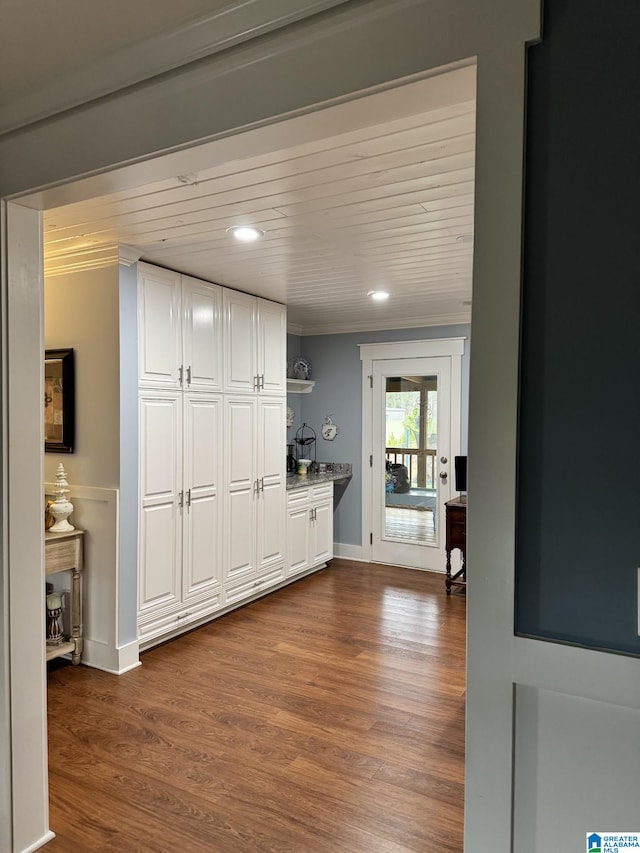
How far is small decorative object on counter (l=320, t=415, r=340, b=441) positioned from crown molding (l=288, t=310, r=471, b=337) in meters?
0.91

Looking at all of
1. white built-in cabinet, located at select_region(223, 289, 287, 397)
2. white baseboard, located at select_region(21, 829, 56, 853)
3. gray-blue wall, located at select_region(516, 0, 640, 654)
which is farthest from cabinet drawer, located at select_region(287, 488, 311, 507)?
gray-blue wall, located at select_region(516, 0, 640, 654)

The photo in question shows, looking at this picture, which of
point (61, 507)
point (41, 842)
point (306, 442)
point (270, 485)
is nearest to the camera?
point (41, 842)

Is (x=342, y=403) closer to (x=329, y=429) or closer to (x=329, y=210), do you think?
(x=329, y=429)

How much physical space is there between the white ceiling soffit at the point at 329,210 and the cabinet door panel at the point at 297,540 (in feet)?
6.27

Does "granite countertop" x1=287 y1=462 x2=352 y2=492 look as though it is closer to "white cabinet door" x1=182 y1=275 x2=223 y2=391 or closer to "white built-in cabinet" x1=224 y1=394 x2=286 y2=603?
"white built-in cabinet" x1=224 y1=394 x2=286 y2=603

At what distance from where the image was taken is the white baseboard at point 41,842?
1.91 m

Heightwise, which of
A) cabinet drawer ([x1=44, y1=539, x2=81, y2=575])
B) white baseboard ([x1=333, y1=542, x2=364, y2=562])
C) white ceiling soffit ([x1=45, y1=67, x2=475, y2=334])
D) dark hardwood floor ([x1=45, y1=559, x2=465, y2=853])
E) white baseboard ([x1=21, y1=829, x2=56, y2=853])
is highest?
white ceiling soffit ([x1=45, y1=67, x2=475, y2=334])

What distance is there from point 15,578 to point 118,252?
197cm

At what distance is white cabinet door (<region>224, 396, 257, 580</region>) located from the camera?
4133mm

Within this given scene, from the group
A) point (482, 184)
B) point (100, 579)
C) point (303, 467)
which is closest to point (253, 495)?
point (303, 467)

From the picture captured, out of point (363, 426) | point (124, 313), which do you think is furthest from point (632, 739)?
point (363, 426)

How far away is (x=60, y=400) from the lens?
3.46m

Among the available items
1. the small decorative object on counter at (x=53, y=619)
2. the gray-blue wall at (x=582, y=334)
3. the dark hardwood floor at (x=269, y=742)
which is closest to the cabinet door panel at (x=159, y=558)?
the dark hardwood floor at (x=269, y=742)

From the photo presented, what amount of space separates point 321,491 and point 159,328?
95.5 inches
